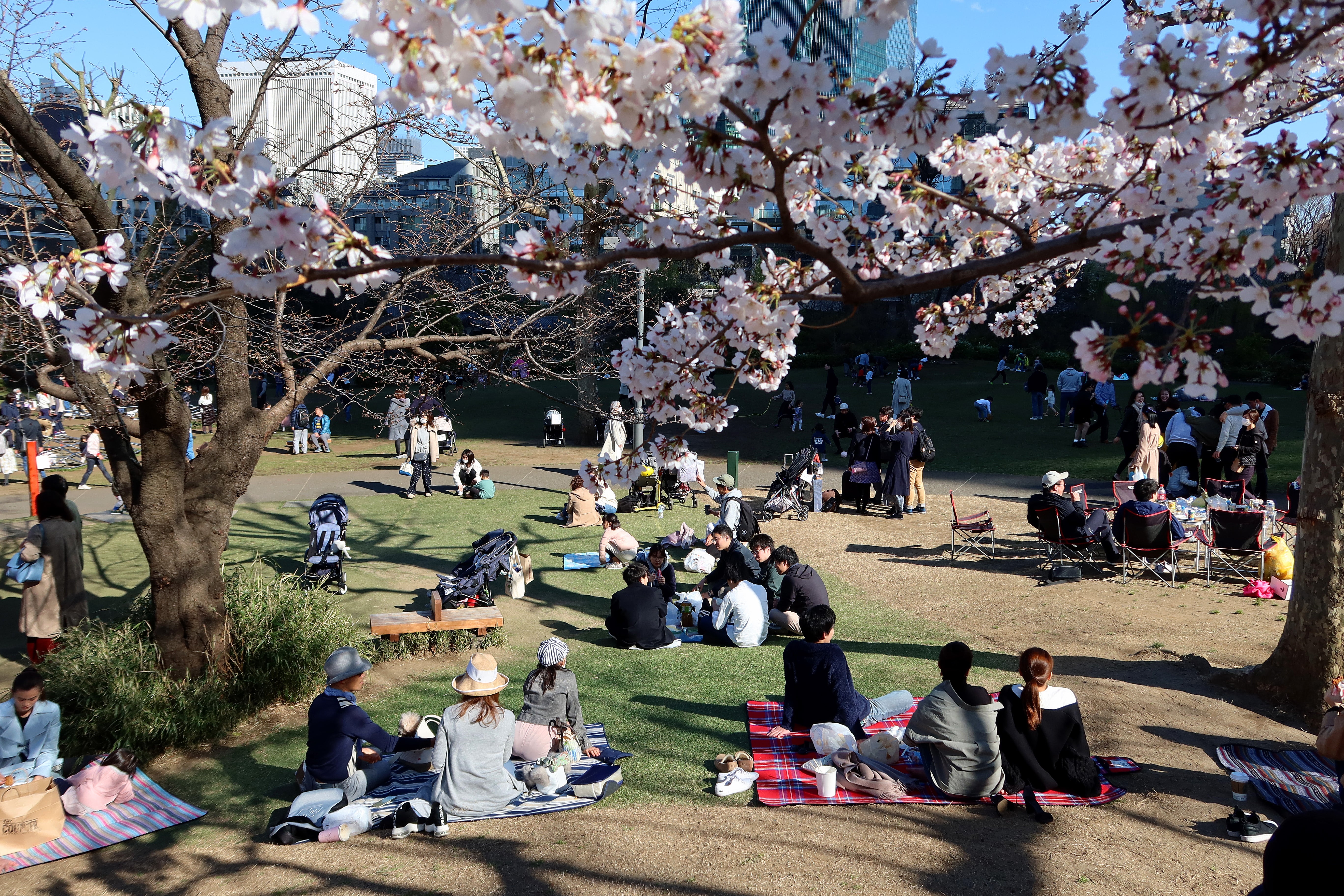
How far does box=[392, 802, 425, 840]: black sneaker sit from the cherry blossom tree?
3080 mm

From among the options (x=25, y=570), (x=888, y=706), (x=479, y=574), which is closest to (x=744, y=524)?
(x=479, y=574)

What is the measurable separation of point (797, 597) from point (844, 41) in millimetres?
5513

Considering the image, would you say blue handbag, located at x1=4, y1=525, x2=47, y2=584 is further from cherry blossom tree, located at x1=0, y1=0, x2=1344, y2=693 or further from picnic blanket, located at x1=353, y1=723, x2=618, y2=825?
cherry blossom tree, located at x1=0, y1=0, x2=1344, y2=693

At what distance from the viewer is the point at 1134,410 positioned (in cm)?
1451

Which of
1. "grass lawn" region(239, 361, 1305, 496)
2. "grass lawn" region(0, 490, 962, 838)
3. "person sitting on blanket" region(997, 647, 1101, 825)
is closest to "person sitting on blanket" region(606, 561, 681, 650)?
"grass lawn" region(0, 490, 962, 838)

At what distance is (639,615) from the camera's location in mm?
8547

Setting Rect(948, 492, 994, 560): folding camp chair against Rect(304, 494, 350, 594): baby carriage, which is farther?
Rect(948, 492, 994, 560): folding camp chair

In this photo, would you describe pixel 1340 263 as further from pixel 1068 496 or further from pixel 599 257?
pixel 599 257

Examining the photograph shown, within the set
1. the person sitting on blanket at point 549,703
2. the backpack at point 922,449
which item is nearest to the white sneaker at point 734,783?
the person sitting on blanket at point 549,703

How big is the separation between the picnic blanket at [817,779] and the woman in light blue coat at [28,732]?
4373 mm

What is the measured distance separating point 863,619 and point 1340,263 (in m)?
5.19

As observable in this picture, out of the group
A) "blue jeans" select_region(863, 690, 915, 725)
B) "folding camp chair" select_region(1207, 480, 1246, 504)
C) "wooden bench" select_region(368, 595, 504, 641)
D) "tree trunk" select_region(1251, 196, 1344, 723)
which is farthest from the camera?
"folding camp chair" select_region(1207, 480, 1246, 504)

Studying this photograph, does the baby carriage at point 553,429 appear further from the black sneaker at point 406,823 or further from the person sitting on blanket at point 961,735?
the person sitting on blanket at point 961,735

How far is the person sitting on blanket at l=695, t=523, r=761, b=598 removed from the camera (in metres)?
9.62
